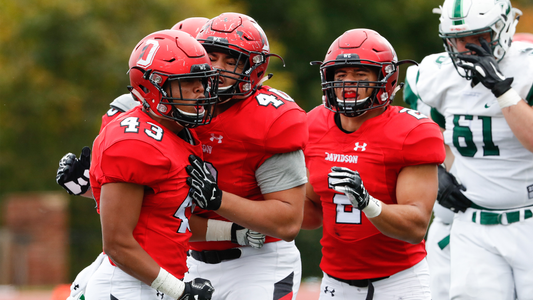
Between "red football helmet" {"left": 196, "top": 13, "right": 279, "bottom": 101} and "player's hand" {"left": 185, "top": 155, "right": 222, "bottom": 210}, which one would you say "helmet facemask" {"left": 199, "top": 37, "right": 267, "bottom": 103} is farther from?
"player's hand" {"left": 185, "top": 155, "right": 222, "bottom": 210}

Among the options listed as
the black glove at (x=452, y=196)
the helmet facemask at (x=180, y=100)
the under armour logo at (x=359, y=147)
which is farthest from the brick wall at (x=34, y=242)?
the helmet facemask at (x=180, y=100)

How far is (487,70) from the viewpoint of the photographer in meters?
3.89

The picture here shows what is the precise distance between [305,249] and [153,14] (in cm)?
483

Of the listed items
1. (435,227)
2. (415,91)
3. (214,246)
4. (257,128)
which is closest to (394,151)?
(257,128)

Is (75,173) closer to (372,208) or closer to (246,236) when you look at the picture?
(246,236)

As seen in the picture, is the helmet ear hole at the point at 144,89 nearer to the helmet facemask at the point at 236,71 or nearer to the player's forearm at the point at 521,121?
the helmet facemask at the point at 236,71

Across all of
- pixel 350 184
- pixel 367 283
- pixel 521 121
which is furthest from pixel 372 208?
pixel 521 121

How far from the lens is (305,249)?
38.8 feet

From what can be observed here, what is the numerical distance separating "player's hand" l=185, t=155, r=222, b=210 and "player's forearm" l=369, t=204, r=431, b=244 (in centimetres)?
79

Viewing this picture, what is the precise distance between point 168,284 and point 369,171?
120 centimetres

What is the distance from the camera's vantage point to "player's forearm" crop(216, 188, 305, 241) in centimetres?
309

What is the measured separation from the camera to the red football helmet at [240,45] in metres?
3.33

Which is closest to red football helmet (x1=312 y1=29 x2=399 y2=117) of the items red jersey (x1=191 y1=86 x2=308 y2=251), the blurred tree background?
red jersey (x1=191 y1=86 x2=308 y2=251)

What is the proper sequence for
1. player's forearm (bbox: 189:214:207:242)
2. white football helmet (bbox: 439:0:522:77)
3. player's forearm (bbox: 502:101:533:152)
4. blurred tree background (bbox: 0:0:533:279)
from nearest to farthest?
player's forearm (bbox: 189:214:207:242), player's forearm (bbox: 502:101:533:152), white football helmet (bbox: 439:0:522:77), blurred tree background (bbox: 0:0:533:279)
